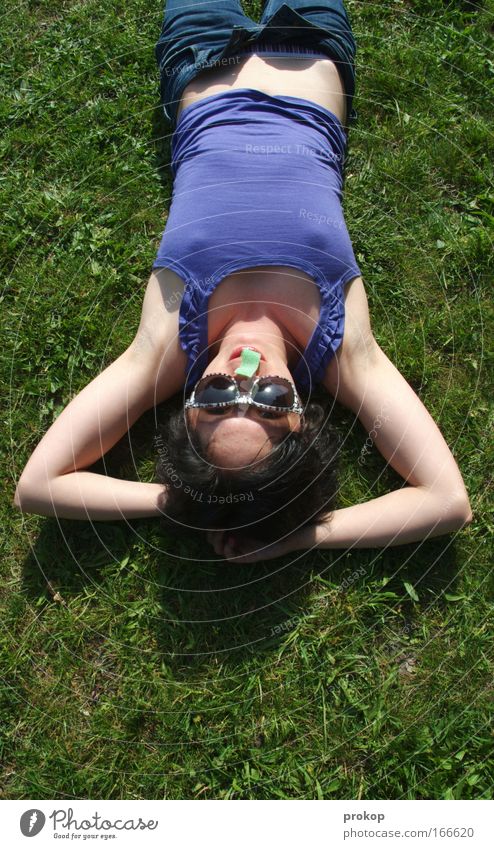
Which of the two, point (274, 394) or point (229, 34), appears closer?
point (274, 394)

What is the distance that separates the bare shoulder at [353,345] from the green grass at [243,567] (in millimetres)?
498

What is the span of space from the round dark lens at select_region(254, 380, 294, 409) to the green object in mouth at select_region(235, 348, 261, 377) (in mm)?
73

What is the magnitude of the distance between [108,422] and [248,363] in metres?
0.85

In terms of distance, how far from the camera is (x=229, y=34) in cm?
369

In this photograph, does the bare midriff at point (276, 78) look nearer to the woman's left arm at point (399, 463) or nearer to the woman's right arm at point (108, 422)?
the woman's right arm at point (108, 422)

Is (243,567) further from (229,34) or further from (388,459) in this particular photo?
(229,34)

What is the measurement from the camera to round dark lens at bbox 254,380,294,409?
2816 millimetres

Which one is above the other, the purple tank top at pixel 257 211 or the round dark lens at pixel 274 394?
the purple tank top at pixel 257 211

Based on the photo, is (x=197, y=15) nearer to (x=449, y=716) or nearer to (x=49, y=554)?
(x=49, y=554)

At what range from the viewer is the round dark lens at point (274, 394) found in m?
2.82

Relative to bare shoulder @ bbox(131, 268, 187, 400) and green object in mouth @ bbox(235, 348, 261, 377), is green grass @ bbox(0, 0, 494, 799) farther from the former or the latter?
green object in mouth @ bbox(235, 348, 261, 377)

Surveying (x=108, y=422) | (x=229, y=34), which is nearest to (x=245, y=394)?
(x=108, y=422)

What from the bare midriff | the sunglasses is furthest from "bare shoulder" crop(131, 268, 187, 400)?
the bare midriff
